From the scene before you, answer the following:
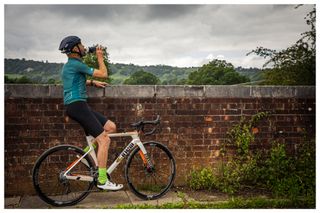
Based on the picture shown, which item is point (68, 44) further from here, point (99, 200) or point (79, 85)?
point (99, 200)

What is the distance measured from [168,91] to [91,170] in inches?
66.6

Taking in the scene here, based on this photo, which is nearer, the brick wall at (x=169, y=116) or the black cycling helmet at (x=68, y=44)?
the black cycling helmet at (x=68, y=44)

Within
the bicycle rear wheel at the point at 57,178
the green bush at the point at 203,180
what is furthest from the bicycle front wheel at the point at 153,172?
the bicycle rear wheel at the point at 57,178

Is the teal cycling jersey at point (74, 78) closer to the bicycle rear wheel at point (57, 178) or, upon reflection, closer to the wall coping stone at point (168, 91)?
the wall coping stone at point (168, 91)

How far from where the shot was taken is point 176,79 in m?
6.68

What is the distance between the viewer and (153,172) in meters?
5.23

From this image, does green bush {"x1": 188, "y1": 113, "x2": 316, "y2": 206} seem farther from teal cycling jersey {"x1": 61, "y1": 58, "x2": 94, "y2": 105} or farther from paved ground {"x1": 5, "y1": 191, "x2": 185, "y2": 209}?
teal cycling jersey {"x1": 61, "y1": 58, "x2": 94, "y2": 105}

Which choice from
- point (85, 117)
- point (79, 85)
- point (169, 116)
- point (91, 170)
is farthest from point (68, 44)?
point (169, 116)

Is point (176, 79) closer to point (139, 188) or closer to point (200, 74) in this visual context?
point (200, 74)

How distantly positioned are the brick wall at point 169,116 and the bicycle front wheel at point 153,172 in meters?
0.18

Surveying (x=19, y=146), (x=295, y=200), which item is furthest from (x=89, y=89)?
(x=295, y=200)

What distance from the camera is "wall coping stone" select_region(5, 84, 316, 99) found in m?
5.22

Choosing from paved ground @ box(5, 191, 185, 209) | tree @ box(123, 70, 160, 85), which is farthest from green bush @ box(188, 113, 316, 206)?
tree @ box(123, 70, 160, 85)

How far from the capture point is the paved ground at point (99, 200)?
4.76 metres
